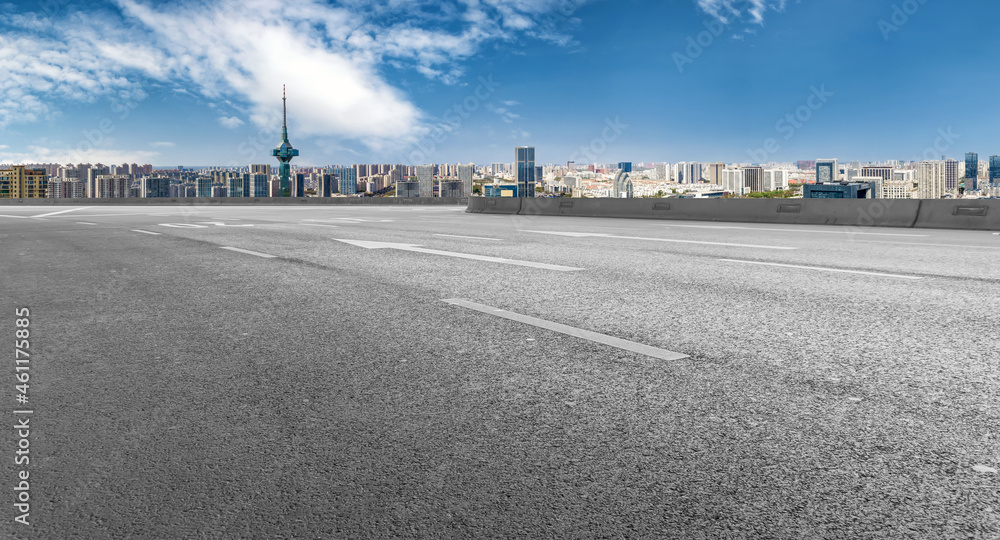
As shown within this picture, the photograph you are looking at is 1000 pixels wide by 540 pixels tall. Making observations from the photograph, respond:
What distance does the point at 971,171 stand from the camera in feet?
79.5

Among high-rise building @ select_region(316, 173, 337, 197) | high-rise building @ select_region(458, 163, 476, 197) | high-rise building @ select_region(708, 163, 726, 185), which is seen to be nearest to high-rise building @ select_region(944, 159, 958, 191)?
high-rise building @ select_region(708, 163, 726, 185)

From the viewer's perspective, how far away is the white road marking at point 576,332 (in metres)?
4.20

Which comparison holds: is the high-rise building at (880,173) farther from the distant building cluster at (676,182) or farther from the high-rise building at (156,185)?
the high-rise building at (156,185)

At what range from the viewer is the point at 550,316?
539cm

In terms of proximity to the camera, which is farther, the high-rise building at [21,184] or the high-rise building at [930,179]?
the high-rise building at [21,184]

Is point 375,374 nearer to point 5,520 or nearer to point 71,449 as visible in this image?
point 71,449

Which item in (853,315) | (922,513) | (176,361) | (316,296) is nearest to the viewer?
(922,513)

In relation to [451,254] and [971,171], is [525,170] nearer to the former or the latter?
[971,171]

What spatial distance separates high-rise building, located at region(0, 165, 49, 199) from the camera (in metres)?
56.9

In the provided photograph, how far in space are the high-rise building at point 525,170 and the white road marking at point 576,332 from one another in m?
23.6

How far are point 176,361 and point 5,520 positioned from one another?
6.56 feet

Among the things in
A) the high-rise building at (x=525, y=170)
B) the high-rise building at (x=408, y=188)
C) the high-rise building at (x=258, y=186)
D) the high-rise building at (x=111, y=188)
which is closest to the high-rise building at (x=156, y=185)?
the high-rise building at (x=111, y=188)

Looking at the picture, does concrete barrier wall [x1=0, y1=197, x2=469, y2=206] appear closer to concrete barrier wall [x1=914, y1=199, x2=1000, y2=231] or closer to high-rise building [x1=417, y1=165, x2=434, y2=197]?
high-rise building [x1=417, y1=165, x2=434, y2=197]

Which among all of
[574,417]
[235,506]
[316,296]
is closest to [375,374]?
[574,417]
